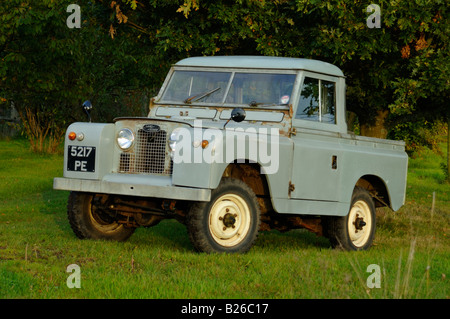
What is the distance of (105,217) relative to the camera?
9.48 meters

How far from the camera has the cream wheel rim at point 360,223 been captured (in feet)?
32.9

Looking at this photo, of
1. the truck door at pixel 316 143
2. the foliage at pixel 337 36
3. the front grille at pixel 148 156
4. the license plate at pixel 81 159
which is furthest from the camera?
the foliage at pixel 337 36

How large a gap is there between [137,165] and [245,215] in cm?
132

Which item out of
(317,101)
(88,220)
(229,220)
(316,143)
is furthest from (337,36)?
(88,220)

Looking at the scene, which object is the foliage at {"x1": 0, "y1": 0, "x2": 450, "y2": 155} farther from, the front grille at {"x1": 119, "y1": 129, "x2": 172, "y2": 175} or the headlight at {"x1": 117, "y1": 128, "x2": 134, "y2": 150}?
the front grille at {"x1": 119, "y1": 129, "x2": 172, "y2": 175}

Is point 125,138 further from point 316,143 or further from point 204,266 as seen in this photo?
point 316,143

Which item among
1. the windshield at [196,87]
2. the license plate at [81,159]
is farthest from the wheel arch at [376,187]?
the license plate at [81,159]

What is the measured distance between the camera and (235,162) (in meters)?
8.34

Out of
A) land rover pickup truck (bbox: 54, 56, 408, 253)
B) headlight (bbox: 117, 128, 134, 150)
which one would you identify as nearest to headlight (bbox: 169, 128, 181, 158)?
land rover pickup truck (bbox: 54, 56, 408, 253)

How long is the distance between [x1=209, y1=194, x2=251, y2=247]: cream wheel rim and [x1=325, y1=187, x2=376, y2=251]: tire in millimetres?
1583

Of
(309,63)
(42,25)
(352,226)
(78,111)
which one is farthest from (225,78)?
(78,111)

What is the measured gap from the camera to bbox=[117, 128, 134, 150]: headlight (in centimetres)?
876

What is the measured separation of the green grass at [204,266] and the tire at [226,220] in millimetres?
180

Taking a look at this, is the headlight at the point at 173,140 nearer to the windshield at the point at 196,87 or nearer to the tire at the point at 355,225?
the windshield at the point at 196,87
